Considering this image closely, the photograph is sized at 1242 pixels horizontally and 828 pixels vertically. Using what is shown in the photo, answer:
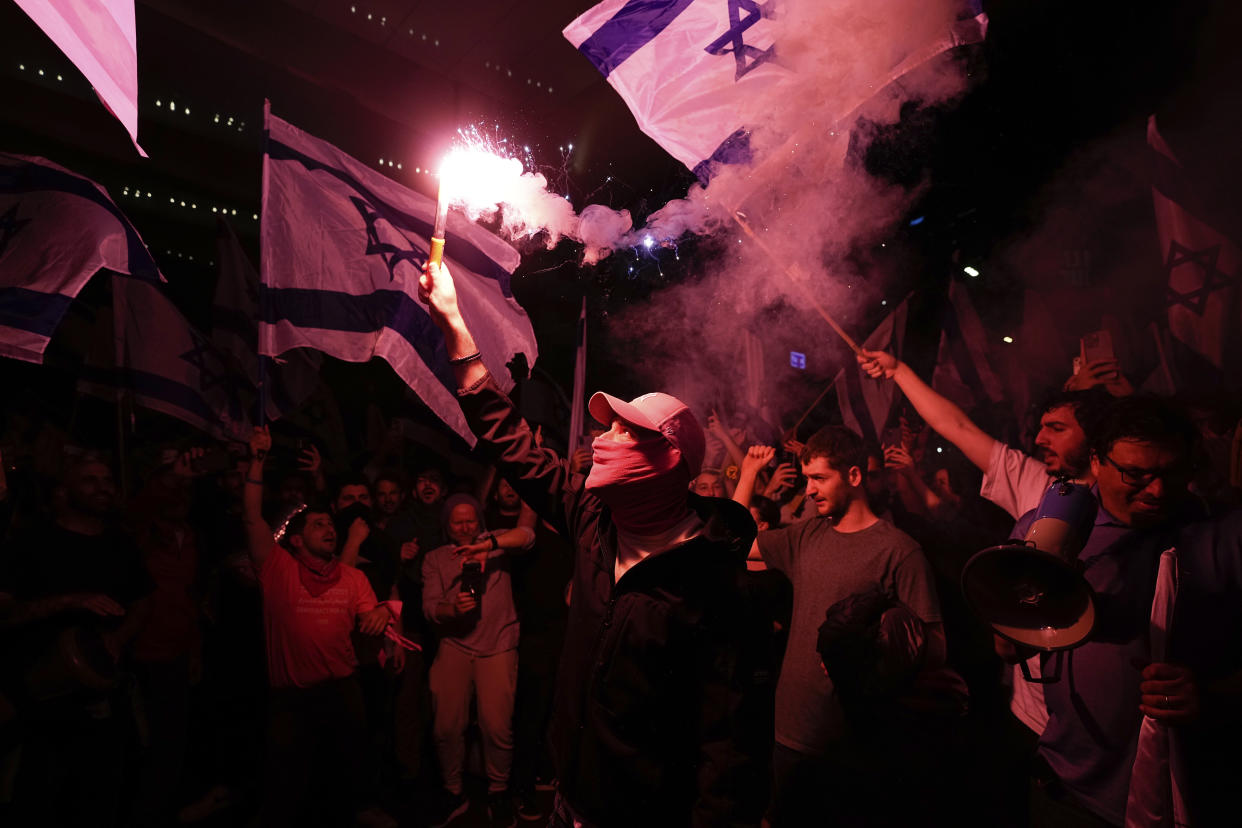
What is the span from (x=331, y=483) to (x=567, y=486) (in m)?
6.27

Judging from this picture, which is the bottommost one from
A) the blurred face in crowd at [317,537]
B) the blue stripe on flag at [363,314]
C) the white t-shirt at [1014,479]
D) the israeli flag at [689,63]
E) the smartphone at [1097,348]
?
the blurred face in crowd at [317,537]

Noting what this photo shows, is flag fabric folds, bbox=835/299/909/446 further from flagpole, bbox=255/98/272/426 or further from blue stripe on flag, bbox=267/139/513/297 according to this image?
flagpole, bbox=255/98/272/426

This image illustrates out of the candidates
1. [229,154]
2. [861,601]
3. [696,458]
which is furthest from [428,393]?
[229,154]

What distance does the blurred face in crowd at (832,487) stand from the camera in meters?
3.82

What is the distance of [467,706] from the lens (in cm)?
522

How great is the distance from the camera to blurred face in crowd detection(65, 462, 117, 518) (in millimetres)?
4121

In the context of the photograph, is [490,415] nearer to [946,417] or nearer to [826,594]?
[826,594]

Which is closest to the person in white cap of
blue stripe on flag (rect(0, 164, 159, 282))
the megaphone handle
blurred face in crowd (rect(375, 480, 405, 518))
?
the megaphone handle

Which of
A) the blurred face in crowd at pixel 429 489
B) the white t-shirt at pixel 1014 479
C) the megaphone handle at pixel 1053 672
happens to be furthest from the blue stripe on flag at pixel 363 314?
the megaphone handle at pixel 1053 672

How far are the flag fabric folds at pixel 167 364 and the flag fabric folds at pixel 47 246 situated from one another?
1.36 m

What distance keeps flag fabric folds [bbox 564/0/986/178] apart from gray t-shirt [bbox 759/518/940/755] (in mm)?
2417

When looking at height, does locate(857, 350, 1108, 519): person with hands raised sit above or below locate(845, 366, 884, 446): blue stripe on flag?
below

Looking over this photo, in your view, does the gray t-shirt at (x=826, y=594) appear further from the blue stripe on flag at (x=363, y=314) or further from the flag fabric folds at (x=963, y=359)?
the flag fabric folds at (x=963, y=359)

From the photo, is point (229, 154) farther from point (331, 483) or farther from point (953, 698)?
point (953, 698)
